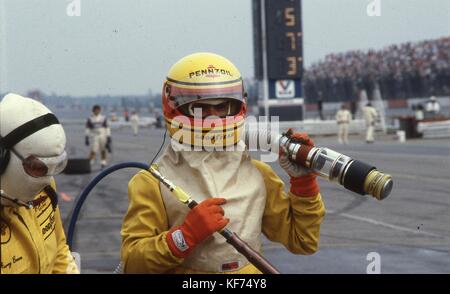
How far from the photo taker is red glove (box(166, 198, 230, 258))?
2291mm

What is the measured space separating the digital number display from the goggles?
28748 mm

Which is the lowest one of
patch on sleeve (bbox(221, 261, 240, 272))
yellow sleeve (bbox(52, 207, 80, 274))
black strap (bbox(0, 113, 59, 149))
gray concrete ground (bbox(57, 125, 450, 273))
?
gray concrete ground (bbox(57, 125, 450, 273))

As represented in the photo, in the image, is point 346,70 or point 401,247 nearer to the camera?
point 401,247

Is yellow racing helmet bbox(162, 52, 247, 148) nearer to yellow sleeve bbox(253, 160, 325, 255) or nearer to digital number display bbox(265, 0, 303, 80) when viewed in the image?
yellow sleeve bbox(253, 160, 325, 255)

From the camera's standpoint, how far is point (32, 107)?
2082mm

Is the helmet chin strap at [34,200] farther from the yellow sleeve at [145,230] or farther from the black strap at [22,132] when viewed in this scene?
the yellow sleeve at [145,230]

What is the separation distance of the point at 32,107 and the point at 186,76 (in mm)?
565

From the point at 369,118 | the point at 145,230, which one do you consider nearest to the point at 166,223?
the point at 145,230

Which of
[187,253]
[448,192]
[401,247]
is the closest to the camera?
[187,253]

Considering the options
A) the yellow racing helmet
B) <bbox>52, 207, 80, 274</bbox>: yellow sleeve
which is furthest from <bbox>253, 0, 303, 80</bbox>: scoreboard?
<bbox>52, 207, 80, 274</bbox>: yellow sleeve

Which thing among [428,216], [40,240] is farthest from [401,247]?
[40,240]

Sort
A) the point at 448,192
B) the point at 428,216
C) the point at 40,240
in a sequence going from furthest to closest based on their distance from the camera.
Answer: the point at 448,192 < the point at 428,216 < the point at 40,240
